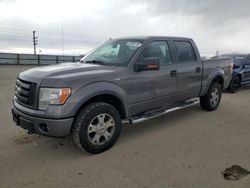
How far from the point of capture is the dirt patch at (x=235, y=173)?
3.16m

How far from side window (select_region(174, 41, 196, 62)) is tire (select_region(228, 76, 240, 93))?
4888 mm

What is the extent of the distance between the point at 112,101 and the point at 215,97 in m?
3.47

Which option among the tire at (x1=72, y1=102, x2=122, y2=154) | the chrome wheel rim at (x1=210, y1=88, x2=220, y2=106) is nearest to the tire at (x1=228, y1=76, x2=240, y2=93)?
the chrome wheel rim at (x1=210, y1=88, x2=220, y2=106)

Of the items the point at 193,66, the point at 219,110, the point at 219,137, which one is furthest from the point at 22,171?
the point at 219,110

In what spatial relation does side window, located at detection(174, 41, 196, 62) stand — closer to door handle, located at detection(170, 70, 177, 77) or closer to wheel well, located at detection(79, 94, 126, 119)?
door handle, located at detection(170, 70, 177, 77)

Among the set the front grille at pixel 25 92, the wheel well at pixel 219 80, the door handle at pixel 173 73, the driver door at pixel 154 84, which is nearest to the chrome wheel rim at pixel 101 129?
the driver door at pixel 154 84

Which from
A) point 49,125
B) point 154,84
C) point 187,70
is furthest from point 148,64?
point 49,125

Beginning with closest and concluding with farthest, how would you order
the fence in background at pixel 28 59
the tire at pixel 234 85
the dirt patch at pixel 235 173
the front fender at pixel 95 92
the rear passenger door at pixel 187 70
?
the dirt patch at pixel 235 173 < the front fender at pixel 95 92 < the rear passenger door at pixel 187 70 < the tire at pixel 234 85 < the fence in background at pixel 28 59

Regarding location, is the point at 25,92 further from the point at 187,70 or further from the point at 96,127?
the point at 187,70

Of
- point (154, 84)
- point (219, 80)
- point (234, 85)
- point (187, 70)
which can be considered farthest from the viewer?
point (234, 85)

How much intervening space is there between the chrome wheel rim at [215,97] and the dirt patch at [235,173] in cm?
317

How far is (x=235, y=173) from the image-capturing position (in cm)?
327

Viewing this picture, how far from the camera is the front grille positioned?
354 cm

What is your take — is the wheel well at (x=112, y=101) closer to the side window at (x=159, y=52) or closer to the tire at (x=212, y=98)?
the side window at (x=159, y=52)
